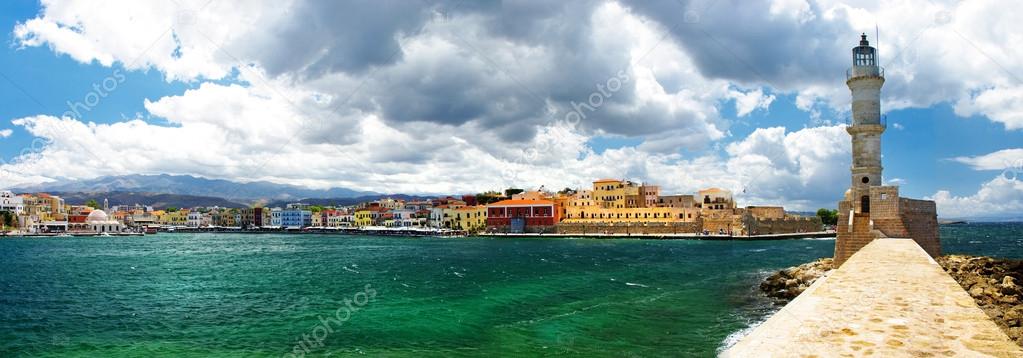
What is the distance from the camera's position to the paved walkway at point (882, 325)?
474 cm

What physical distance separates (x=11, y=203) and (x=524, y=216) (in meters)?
109

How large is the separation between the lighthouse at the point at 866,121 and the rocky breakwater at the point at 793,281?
320cm

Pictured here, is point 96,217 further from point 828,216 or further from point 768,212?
point 828,216

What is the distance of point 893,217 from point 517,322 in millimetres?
12429

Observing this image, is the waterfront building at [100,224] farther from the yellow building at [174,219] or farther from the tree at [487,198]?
the tree at [487,198]

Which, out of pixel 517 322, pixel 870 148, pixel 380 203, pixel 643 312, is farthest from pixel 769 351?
pixel 380 203

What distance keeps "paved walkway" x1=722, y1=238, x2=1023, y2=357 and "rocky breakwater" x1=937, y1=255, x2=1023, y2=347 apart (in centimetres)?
322

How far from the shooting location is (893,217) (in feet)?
64.1

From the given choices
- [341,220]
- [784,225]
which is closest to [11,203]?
[341,220]

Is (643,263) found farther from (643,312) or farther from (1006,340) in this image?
(1006,340)

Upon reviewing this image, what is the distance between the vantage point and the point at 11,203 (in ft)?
414

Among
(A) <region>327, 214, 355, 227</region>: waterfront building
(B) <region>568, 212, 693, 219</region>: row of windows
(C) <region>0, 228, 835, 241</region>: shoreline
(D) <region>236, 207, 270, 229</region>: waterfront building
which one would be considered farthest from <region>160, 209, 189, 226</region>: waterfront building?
(B) <region>568, 212, 693, 219</region>: row of windows

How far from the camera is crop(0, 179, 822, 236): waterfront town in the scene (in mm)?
87938

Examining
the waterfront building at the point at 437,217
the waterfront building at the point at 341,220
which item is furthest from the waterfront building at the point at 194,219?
the waterfront building at the point at 437,217
